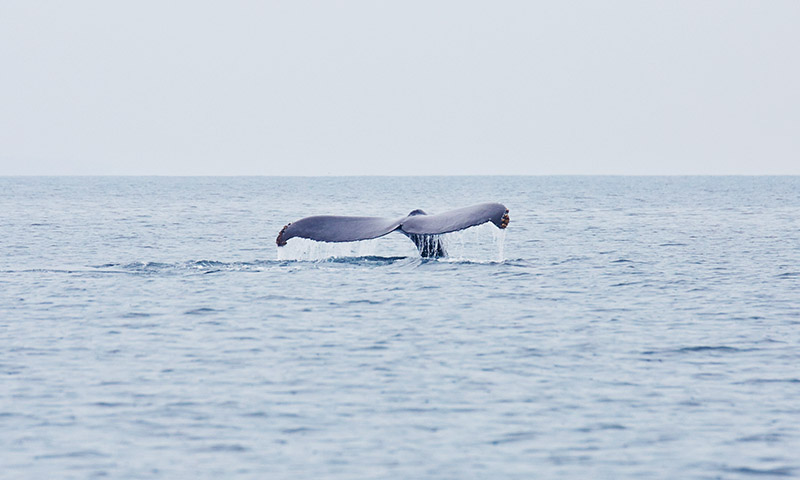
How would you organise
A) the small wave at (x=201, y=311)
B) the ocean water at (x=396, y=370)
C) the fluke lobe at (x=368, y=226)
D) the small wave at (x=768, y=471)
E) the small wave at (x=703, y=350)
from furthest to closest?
1. the fluke lobe at (x=368, y=226)
2. the small wave at (x=201, y=311)
3. the small wave at (x=703, y=350)
4. the ocean water at (x=396, y=370)
5. the small wave at (x=768, y=471)

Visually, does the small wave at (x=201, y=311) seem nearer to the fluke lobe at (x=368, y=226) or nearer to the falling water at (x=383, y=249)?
the fluke lobe at (x=368, y=226)

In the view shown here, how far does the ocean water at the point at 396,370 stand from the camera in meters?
8.24

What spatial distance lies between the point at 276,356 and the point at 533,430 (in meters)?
3.95

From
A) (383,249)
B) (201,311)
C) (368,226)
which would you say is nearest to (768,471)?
(201,311)

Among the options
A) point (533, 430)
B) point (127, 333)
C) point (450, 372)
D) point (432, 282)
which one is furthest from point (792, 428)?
point (432, 282)

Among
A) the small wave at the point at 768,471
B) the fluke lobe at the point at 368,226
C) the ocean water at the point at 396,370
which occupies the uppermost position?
the fluke lobe at the point at 368,226

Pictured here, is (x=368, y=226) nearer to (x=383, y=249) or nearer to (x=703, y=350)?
(x=703, y=350)

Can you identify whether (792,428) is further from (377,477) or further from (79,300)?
(79,300)

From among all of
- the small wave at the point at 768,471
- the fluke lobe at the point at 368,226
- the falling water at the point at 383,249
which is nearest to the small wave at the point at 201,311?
the fluke lobe at the point at 368,226

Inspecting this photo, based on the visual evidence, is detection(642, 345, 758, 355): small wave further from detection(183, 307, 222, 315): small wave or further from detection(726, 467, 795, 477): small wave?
detection(183, 307, 222, 315): small wave

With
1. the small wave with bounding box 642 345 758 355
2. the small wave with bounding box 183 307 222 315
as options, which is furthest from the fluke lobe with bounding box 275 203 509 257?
the small wave with bounding box 642 345 758 355

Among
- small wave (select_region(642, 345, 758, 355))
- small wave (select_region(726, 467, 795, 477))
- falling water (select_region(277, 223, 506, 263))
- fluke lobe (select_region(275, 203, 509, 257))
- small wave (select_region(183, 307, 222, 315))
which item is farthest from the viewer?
falling water (select_region(277, 223, 506, 263))

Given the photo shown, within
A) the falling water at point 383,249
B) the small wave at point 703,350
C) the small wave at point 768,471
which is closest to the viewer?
the small wave at point 768,471

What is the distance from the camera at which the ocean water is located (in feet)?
27.0
